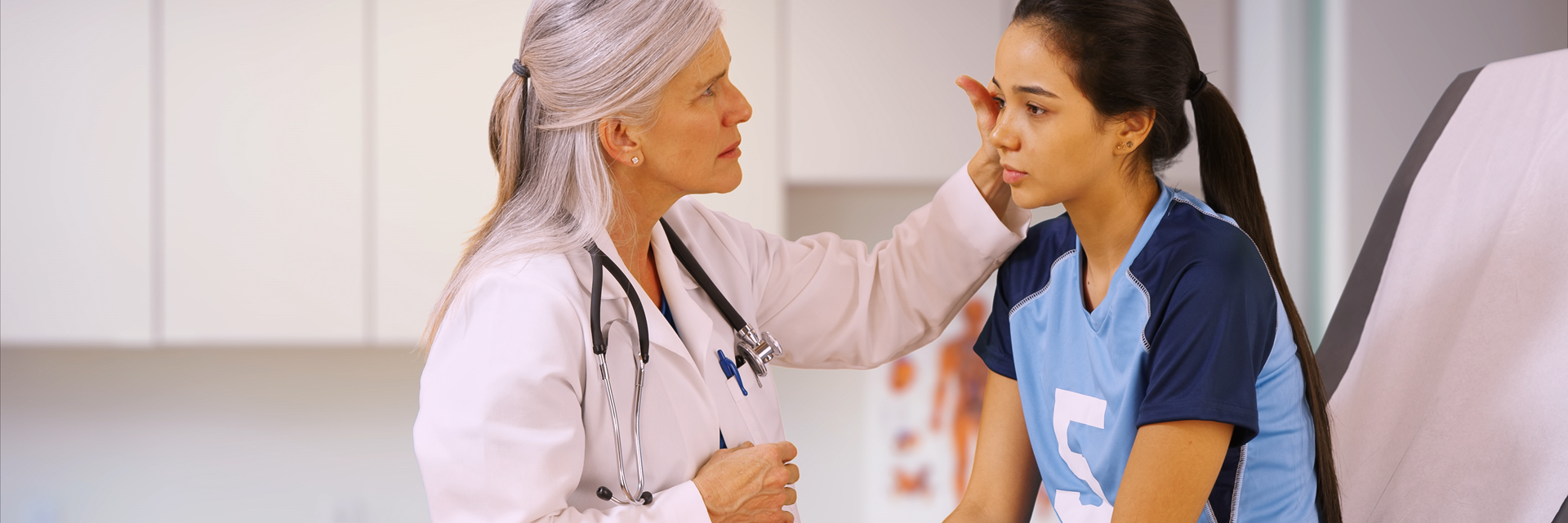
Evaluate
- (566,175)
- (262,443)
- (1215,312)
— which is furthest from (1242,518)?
(262,443)

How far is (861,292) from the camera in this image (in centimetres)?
143

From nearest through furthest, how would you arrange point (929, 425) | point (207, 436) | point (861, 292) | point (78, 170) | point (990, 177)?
point (990, 177) → point (861, 292) → point (78, 170) → point (207, 436) → point (929, 425)

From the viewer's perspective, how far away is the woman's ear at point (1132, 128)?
1020mm

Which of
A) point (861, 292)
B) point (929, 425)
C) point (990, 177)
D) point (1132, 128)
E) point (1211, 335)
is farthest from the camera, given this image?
point (929, 425)

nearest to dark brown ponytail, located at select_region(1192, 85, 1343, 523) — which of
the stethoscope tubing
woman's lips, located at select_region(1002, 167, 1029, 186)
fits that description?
woman's lips, located at select_region(1002, 167, 1029, 186)

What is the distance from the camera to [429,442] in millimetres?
954

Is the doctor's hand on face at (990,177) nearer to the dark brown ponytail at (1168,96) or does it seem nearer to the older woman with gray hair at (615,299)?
the older woman with gray hair at (615,299)

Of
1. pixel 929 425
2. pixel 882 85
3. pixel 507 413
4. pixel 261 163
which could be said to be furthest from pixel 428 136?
pixel 929 425

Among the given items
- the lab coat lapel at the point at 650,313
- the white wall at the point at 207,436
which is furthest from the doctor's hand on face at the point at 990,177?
the white wall at the point at 207,436

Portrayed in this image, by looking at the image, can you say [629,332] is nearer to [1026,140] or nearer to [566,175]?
[566,175]

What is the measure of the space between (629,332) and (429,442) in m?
0.24

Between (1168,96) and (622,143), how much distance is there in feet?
2.03

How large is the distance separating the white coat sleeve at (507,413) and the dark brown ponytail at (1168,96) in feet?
2.00

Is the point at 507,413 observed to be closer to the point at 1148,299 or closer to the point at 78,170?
the point at 1148,299
